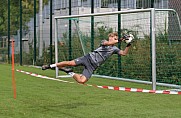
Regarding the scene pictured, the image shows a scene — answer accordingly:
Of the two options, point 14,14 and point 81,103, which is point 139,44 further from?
point 14,14

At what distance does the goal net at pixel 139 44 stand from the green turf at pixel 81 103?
837 mm

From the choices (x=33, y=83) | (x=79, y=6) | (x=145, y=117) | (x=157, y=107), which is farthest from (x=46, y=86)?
(x=79, y=6)

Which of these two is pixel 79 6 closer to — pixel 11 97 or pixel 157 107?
pixel 11 97

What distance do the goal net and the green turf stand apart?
0.84m

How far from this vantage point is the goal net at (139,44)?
581 inches

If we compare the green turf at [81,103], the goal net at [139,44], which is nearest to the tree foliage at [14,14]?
the goal net at [139,44]

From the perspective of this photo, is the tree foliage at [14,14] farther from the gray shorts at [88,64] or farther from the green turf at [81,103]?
the gray shorts at [88,64]

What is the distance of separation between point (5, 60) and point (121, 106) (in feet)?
69.3

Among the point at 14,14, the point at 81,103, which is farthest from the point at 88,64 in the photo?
the point at 14,14

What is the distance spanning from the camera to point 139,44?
52.7 feet

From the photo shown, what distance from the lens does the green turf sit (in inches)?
381

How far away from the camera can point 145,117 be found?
933cm

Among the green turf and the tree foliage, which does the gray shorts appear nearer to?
the green turf

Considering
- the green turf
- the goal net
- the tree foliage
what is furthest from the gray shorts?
the tree foliage
